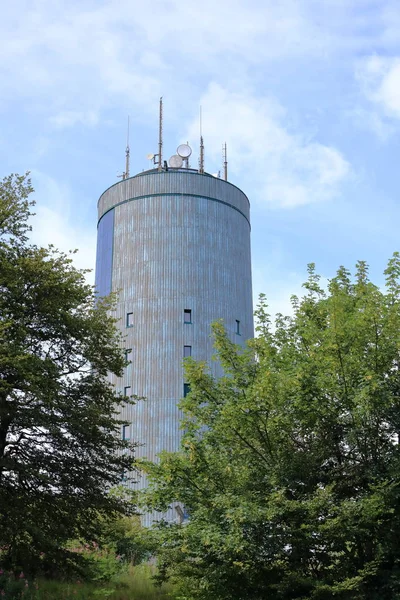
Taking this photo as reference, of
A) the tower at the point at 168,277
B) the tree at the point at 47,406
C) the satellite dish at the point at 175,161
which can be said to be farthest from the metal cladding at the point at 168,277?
the tree at the point at 47,406

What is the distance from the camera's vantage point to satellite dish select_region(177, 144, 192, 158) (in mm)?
50525

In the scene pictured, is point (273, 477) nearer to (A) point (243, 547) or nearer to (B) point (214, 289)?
(A) point (243, 547)

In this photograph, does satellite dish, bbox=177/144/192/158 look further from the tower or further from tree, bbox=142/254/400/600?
tree, bbox=142/254/400/600

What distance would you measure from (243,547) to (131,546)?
32.2ft

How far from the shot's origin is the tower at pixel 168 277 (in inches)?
1618

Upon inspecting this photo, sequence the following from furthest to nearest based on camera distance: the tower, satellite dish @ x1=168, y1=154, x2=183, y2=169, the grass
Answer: satellite dish @ x1=168, y1=154, x2=183, y2=169, the tower, the grass

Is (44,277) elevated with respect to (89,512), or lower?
elevated

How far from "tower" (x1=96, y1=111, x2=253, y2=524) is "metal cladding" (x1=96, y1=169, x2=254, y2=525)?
0.21ft

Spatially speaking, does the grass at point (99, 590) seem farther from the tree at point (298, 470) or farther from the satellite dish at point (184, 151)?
the satellite dish at point (184, 151)

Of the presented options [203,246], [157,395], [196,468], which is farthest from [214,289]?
[196,468]

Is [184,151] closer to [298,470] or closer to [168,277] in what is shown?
[168,277]

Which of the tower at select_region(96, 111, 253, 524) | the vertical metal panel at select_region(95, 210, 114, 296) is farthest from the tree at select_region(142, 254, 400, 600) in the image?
the vertical metal panel at select_region(95, 210, 114, 296)

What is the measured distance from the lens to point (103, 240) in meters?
48.3

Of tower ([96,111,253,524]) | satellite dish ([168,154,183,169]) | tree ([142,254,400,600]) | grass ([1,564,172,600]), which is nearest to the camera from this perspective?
tree ([142,254,400,600])
